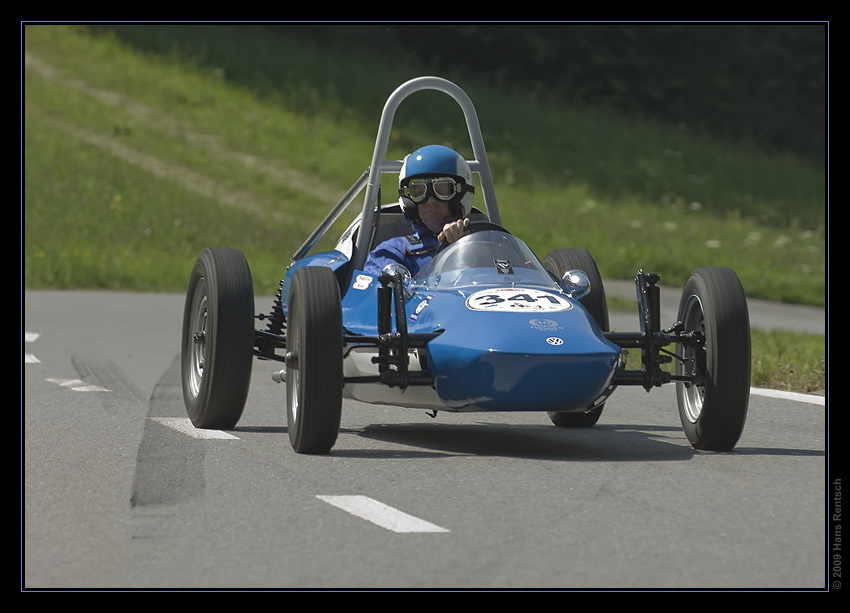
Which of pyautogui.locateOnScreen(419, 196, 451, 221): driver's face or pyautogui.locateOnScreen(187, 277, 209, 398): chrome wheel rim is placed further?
pyautogui.locateOnScreen(419, 196, 451, 221): driver's face

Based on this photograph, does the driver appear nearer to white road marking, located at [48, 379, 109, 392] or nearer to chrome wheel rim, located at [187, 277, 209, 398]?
chrome wheel rim, located at [187, 277, 209, 398]

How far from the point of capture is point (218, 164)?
31594mm

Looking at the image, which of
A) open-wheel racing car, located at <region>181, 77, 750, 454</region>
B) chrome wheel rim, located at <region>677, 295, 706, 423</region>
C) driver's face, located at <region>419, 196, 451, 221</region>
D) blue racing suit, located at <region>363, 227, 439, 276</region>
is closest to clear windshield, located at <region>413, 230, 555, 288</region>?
open-wheel racing car, located at <region>181, 77, 750, 454</region>

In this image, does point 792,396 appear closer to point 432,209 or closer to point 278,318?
point 432,209

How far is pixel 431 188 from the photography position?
341 inches

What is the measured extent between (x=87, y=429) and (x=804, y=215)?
84.8 ft

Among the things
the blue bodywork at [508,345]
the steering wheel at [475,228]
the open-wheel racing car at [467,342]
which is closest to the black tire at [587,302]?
the open-wheel racing car at [467,342]

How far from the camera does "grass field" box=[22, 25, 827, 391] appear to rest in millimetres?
25344

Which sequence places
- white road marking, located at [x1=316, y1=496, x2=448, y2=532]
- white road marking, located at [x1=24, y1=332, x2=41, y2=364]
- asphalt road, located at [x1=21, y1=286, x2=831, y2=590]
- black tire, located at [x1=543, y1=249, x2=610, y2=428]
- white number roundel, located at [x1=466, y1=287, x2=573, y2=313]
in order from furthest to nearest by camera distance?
white road marking, located at [x1=24, y1=332, x2=41, y2=364] < black tire, located at [x1=543, y1=249, x2=610, y2=428] < white number roundel, located at [x1=466, y1=287, x2=573, y2=313] < white road marking, located at [x1=316, y1=496, x2=448, y2=532] < asphalt road, located at [x1=21, y1=286, x2=831, y2=590]

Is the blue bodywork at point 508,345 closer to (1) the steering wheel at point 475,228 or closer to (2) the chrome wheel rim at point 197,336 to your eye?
(1) the steering wheel at point 475,228

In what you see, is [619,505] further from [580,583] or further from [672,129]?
[672,129]

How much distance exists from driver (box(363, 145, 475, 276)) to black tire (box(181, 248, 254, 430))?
2.83 feet

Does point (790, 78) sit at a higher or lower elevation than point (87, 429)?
higher
